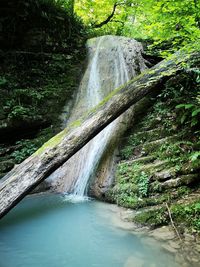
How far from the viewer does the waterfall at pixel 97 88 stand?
6.43 meters

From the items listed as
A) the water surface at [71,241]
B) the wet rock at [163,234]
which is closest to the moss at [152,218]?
the wet rock at [163,234]

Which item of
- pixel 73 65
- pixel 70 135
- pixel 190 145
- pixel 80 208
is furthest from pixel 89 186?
pixel 73 65

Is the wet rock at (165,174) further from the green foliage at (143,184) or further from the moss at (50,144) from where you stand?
the moss at (50,144)

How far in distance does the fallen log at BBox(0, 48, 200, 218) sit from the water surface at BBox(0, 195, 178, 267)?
567 millimetres

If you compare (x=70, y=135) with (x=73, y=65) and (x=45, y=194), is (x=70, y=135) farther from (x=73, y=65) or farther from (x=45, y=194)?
(x=73, y=65)

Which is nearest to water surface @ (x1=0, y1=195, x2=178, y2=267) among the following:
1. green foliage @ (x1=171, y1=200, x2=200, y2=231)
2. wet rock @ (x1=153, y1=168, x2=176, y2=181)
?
green foliage @ (x1=171, y1=200, x2=200, y2=231)

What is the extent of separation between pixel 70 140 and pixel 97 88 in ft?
10.9

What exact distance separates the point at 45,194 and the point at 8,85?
10.5 feet

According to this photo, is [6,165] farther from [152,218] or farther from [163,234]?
[163,234]

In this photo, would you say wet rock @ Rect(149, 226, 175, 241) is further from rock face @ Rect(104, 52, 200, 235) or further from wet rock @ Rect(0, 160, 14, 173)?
wet rock @ Rect(0, 160, 14, 173)

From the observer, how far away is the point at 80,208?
5.29 m

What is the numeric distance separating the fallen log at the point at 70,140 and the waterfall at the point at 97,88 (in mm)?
908

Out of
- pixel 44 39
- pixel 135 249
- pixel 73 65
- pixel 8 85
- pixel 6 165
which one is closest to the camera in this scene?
pixel 135 249

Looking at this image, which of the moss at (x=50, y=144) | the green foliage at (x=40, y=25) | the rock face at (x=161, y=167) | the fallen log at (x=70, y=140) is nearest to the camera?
the rock face at (x=161, y=167)
